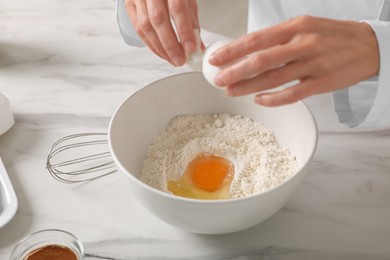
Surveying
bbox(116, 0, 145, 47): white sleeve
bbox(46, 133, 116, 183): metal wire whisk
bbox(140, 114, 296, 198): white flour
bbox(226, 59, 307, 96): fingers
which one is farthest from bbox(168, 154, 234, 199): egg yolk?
bbox(116, 0, 145, 47): white sleeve

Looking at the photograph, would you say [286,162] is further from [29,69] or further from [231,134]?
[29,69]

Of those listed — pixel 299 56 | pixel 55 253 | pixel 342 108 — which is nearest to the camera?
pixel 299 56

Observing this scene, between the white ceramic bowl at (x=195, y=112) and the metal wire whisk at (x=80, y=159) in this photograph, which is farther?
the metal wire whisk at (x=80, y=159)

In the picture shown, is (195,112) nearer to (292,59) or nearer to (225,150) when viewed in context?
(225,150)

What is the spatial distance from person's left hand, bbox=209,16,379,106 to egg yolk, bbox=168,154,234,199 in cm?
26

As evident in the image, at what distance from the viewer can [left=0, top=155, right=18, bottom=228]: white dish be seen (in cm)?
101

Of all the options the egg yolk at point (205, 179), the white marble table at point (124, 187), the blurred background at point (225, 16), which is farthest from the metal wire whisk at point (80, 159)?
the blurred background at point (225, 16)

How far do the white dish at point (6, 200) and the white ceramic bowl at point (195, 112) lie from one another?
0.23 m

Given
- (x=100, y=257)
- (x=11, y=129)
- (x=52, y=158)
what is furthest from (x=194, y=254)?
(x=11, y=129)

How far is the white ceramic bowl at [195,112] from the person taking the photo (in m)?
0.86

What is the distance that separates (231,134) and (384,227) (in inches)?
14.0

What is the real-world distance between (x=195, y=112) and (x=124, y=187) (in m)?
0.24

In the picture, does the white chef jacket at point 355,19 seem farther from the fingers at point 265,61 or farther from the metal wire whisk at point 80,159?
the metal wire whisk at point 80,159

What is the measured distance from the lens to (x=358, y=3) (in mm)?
1297
